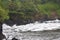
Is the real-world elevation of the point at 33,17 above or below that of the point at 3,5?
below

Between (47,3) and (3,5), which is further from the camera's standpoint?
(47,3)

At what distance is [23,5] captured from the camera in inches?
5007

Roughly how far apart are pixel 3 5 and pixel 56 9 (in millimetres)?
104859

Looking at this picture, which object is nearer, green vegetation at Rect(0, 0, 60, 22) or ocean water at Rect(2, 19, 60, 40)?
ocean water at Rect(2, 19, 60, 40)

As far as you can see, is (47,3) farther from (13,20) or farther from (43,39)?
(43,39)

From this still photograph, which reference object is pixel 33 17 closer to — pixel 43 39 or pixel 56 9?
pixel 56 9

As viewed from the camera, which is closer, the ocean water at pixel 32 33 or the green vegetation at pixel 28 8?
the ocean water at pixel 32 33

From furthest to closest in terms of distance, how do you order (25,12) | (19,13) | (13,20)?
(25,12), (19,13), (13,20)

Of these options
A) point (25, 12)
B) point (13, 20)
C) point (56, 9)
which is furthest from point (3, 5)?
point (56, 9)

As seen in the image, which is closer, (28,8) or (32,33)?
(32,33)

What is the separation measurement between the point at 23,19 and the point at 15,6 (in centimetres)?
673

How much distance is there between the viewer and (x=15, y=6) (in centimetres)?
11394

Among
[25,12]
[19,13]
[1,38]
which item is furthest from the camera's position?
[25,12]

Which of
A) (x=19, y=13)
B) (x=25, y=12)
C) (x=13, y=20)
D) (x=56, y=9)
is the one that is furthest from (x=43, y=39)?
(x=56, y=9)
